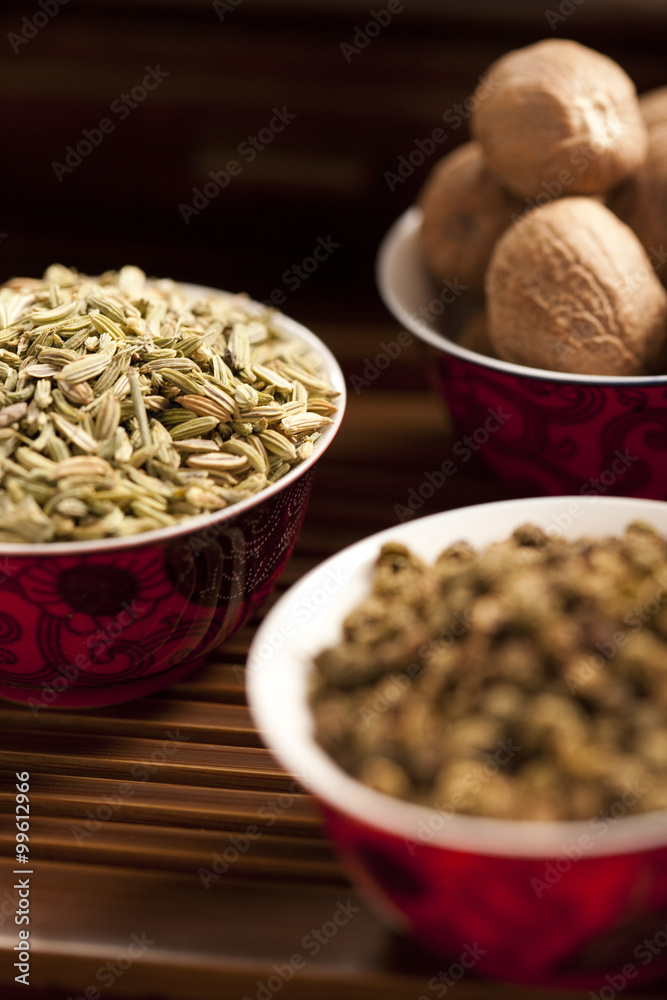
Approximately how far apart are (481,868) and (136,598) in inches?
10.2

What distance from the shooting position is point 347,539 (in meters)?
0.77

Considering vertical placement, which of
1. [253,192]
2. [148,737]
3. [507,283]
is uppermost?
[507,283]

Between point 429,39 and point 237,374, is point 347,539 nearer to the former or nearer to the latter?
point 237,374

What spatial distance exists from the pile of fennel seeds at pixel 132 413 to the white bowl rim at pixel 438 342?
95 mm

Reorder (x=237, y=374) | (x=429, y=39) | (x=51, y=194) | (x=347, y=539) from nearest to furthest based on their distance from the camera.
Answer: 1. (x=237, y=374)
2. (x=347, y=539)
3. (x=429, y=39)
4. (x=51, y=194)

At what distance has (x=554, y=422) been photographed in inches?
27.5

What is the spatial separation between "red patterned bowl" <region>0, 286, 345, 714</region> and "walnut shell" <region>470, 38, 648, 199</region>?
277 mm

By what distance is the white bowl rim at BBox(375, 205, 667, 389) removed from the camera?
0.66 m

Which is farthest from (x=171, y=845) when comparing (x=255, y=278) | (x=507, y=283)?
(x=255, y=278)

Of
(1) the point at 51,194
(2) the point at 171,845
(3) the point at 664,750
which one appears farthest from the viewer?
(1) the point at 51,194

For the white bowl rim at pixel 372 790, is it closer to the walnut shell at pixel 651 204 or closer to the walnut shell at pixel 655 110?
the walnut shell at pixel 651 204

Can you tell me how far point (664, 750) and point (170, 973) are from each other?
27 cm

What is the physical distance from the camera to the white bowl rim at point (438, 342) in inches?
25.9

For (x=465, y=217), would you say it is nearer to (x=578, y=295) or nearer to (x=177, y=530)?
(x=578, y=295)
